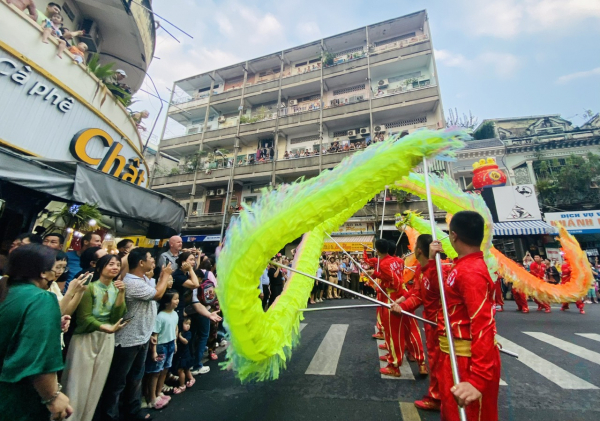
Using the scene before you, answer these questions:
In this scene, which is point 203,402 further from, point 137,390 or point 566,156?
point 566,156

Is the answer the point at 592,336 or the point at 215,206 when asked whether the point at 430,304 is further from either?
the point at 215,206

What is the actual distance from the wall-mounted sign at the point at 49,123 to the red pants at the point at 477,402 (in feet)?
20.4

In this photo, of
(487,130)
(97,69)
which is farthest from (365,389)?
(487,130)

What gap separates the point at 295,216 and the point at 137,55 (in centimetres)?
963

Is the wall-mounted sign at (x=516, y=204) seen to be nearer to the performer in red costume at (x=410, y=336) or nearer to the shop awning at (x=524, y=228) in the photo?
the shop awning at (x=524, y=228)

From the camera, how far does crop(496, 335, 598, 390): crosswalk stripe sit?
3168 millimetres

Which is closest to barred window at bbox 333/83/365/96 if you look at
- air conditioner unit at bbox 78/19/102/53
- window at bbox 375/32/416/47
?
window at bbox 375/32/416/47

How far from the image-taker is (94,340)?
2238mm

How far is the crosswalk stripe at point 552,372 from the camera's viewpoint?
10.4 feet

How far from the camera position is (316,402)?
9.34 ft

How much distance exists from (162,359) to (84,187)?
260cm

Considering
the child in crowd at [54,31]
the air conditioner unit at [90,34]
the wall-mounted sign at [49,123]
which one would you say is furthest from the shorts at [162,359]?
the air conditioner unit at [90,34]

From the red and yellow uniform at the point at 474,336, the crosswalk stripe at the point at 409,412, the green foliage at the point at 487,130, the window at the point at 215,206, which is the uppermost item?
the green foliage at the point at 487,130

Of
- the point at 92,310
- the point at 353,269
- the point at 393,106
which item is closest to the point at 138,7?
the point at 92,310
